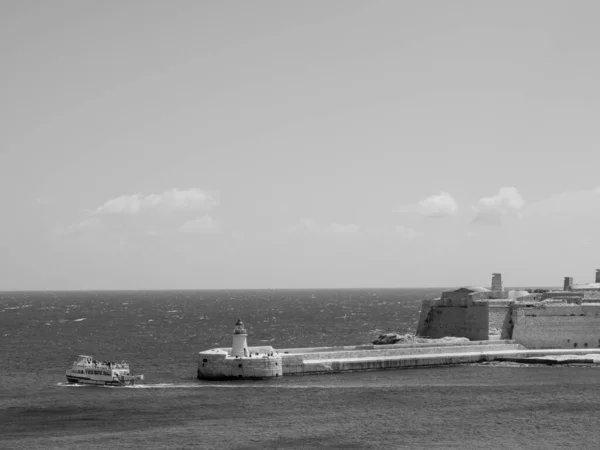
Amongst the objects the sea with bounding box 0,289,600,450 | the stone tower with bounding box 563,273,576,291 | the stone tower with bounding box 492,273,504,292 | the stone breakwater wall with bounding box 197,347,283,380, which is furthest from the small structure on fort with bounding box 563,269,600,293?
the stone breakwater wall with bounding box 197,347,283,380

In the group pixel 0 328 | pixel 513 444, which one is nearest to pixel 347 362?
pixel 513 444

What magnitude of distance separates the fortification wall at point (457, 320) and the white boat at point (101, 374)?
2657cm

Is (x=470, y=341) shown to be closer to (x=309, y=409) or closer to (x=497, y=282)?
(x=497, y=282)

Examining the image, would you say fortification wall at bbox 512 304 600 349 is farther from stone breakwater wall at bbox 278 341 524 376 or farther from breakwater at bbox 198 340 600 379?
stone breakwater wall at bbox 278 341 524 376

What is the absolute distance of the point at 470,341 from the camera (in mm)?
63938

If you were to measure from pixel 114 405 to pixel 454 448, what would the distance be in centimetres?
1707

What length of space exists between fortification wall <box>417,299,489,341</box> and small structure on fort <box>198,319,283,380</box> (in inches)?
811

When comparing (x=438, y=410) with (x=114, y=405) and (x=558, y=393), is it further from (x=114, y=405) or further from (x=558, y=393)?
(x=114, y=405)

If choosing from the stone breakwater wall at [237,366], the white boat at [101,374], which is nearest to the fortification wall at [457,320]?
the stone breakwater wall at [237,366]

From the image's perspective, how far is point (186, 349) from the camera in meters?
78.0

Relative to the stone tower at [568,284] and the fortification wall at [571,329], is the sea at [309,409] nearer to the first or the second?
the fortification wall at [571,329]

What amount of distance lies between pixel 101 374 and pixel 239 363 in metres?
7.46

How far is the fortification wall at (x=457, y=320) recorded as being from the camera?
223 feet

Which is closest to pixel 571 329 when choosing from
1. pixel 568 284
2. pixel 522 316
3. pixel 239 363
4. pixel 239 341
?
pixel 522 316
